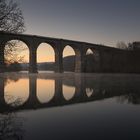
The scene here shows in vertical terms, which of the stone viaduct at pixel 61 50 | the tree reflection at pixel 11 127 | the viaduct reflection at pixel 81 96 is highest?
the stone viaduct at pixel 61 50

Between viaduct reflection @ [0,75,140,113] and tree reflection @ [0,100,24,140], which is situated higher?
tree reflection @ [0,100,24,140]

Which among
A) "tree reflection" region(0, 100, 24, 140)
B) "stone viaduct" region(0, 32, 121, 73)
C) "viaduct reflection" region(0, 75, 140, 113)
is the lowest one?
"viaduct reflection" region(0, 75, 140, 113)

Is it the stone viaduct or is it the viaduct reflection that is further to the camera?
the stone viaduct

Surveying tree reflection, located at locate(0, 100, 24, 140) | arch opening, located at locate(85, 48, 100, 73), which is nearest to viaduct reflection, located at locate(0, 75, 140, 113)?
tree reflection, located at locate(0, 100, 24, 140)

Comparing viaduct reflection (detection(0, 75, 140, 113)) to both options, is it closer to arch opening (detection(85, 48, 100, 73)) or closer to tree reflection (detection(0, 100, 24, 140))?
tree reflection (detection(0, 100, 24, 140))

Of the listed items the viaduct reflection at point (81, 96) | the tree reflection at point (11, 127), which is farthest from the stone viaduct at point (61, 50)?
the tree reflection at point (11, 127)

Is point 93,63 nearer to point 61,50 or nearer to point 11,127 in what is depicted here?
point 61,50

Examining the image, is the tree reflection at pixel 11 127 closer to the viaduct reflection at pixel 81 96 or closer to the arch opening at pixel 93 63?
the viaduct reflection at pixel 81 96

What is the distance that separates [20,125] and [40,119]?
1.00 meters

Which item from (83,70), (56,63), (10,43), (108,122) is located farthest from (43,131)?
(83,70)

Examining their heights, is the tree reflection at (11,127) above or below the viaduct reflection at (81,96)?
above

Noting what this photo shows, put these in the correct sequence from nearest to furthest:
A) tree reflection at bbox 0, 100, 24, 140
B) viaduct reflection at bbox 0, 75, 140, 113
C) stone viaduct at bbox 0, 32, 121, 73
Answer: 1. tree reflection at bbox 0, 100, 24, 140
2. viaduct reflection at bbox 0, 75, 140, 113
3. stone viaduct at bbox 0, 32, 121, 73

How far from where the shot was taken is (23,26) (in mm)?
16188

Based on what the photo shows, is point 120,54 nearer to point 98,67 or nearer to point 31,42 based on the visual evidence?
point 98,67
